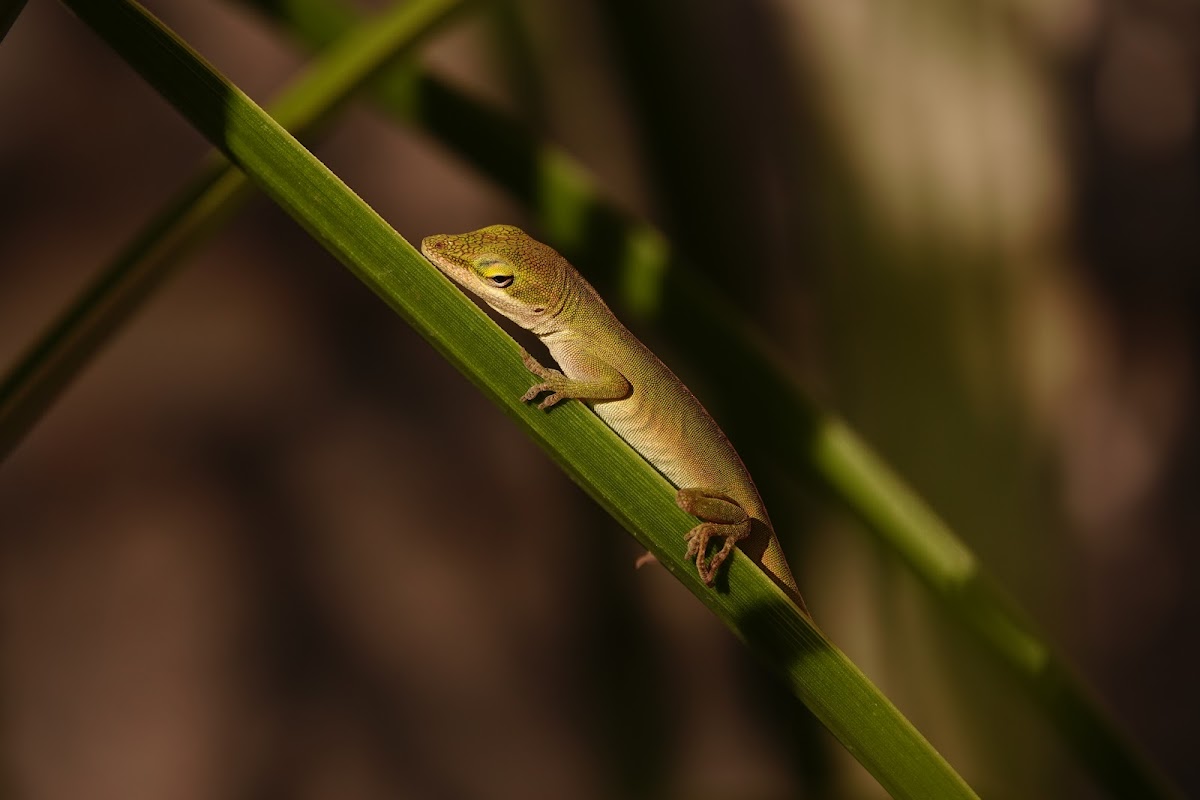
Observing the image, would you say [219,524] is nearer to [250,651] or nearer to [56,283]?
[250,651]

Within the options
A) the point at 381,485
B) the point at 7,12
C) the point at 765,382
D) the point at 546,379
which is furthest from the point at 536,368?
the point at 381,485

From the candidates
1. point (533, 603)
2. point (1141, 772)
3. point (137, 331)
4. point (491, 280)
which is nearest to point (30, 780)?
point (137, 331)

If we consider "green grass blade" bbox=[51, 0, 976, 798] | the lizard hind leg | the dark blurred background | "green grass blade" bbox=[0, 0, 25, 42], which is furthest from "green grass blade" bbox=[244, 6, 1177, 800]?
the dark blurred background

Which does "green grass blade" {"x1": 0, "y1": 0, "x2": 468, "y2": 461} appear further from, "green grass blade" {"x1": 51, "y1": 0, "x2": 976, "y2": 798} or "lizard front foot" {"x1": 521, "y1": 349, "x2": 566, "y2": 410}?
"lizard front foot" {"x1": 521, "y1": 349, "x2": 566, "y2": 410}

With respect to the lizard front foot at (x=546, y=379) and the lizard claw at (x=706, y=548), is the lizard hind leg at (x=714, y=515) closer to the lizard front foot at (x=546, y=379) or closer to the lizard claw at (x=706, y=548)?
the lizard claw at (x=706, y=548)

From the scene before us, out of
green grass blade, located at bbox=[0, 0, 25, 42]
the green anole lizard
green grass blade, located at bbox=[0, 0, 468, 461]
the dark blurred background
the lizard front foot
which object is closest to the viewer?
green grass blade, located at bbox=[0, 0, 25, 42]

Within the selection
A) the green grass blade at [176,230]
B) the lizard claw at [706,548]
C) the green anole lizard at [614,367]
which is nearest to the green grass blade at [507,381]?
the lizard claw at [706,548]
